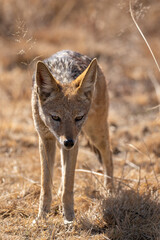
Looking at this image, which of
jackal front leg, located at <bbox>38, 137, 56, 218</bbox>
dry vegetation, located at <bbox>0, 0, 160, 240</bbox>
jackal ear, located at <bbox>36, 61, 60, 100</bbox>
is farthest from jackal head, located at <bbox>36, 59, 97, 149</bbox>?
jackal front leg, located at <bbox>38, 137, 56, 218</bbox>

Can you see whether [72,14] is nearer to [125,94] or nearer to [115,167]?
[125,94]

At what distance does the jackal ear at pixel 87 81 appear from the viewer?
4.09 metres

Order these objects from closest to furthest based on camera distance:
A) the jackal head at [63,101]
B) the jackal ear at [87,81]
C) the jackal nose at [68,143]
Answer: the jackal nose at [68,143], the jackal head at [63,101], the jackal ear at [87,81]

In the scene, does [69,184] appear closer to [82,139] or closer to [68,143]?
[68,143]

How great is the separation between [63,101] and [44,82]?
0.29 meters

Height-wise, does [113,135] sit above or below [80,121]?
below

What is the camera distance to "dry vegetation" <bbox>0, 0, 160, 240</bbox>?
13.2 feet

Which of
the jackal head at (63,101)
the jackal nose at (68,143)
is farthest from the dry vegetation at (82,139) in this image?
the jackal nose at (68,143)

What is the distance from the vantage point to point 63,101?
4137 mm

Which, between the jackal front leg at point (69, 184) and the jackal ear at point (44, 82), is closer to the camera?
the jackal ear at point (44, 82)

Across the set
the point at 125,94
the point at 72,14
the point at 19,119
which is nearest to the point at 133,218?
the point at 19,119

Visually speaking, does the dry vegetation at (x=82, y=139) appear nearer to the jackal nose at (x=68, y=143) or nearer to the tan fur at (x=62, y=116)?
the tan fur at (x=62, y=116)

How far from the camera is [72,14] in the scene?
13.6m

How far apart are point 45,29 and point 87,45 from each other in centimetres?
197
